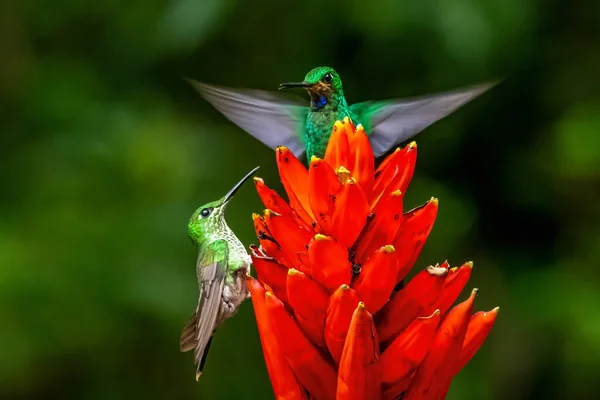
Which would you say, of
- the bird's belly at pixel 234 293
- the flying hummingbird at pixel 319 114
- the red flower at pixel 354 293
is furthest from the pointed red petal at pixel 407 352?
the flying hummingbird at pixel 319 114

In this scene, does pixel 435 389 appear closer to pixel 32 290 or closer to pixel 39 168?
pixel 32 290

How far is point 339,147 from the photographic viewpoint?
1.67 metres

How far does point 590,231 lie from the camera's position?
479 centimetres

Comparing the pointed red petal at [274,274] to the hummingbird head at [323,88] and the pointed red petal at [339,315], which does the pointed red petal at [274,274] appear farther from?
the hummingbird head at [323,88]

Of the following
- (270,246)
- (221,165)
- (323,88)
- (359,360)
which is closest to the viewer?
(359,360)

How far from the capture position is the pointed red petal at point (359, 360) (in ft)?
4.81

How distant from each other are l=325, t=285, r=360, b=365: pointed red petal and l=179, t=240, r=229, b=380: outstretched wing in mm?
604

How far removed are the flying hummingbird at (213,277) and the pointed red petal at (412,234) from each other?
58 centimetres

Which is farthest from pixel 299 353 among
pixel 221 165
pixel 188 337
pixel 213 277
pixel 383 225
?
pixel 221 165

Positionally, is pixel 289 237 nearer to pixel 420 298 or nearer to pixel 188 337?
pixel 420 298

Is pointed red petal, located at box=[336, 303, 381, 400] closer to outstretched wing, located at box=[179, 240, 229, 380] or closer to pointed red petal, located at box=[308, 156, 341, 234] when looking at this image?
pointed red petal, located at box=[308, 156, 341, 234]

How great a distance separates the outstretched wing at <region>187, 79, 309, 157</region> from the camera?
271 centimetres

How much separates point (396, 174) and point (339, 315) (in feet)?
1.09

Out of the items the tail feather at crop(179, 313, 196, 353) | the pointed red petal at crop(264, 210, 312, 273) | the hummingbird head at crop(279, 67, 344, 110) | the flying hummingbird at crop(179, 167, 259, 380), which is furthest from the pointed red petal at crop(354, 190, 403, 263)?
the hummingbird head at crop(279, 67, 344, 110)
